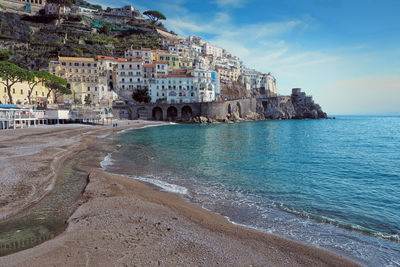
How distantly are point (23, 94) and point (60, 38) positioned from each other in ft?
177

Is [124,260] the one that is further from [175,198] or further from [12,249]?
[175,198]

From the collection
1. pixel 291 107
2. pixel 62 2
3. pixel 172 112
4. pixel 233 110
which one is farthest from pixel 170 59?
pixel 62 2

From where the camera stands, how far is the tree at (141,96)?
7912 centimetres

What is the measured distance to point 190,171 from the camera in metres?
16.7

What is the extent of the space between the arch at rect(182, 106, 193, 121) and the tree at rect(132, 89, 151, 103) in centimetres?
1335

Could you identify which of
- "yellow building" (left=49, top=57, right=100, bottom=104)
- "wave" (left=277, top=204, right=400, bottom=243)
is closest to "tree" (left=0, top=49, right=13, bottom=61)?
"yellow building" (left=49, top=57, right=100, bottom=104)

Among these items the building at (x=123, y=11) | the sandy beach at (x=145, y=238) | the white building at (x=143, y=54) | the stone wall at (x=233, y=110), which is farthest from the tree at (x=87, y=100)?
the building at (x=123, y=11)

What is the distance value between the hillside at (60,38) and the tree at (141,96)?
1118 inches

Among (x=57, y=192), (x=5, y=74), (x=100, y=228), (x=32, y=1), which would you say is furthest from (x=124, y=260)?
(x=32, y=1)

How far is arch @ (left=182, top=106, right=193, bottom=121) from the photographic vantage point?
8149 cm

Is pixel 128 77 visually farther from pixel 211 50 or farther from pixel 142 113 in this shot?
pixel 211 50

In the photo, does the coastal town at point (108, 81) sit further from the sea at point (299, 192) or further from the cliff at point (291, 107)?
the sea at point (299, 192)

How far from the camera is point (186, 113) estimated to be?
275ft

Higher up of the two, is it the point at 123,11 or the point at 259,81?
the point at 123,11
